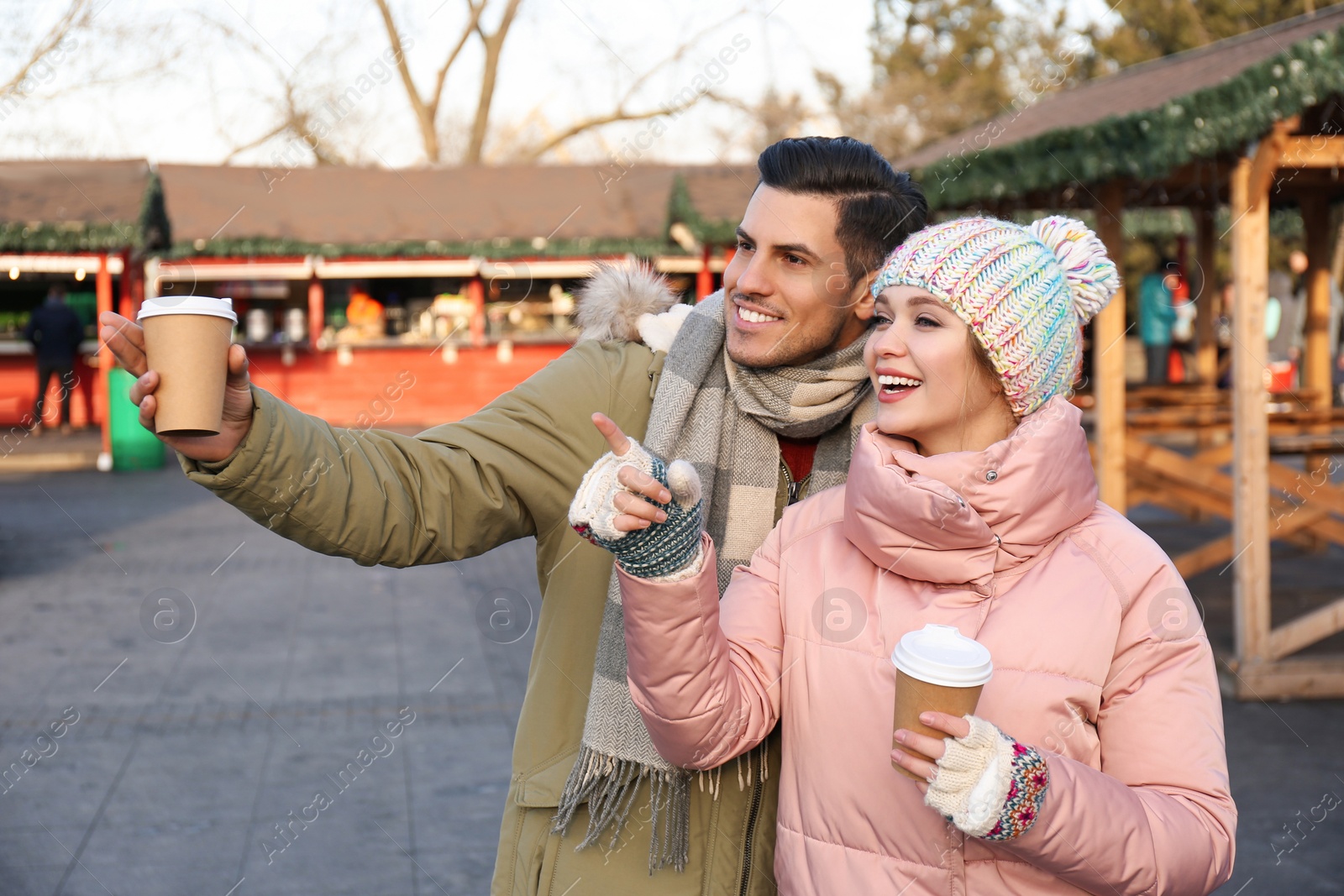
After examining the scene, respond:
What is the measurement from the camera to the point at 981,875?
181cm

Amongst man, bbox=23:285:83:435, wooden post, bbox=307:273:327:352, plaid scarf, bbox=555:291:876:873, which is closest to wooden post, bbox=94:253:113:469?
man, bbox=23:285:83:435

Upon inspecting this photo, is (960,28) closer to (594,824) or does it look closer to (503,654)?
(503,654)

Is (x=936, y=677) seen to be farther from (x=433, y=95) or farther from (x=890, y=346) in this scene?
(x=433, y=95)

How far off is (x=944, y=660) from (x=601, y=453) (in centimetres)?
91

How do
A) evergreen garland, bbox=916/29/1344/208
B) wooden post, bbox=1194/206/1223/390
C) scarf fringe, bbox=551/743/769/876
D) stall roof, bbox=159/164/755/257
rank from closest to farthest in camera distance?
1. scarf fringe, bbox=551/743/769/876
2. evergreen garland, bbox=916/29/1344/208
3. wooden post, bbox=1194/206/1223/390
4. stall roof, bbox=159/164/755/257

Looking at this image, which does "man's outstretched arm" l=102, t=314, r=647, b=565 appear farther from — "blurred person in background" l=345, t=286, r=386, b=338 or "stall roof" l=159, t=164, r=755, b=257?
"blurred person in background" l=345, t=286, r=386, b=338

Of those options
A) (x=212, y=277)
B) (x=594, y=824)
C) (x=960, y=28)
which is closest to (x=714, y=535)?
(x=594, y=824)

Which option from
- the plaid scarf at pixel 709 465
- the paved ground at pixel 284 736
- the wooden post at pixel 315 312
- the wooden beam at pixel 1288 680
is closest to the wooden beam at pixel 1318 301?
the paved ground at pixel 284 736

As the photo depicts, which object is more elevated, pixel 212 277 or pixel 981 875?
pixel 212 277

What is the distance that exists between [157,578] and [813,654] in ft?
26.9

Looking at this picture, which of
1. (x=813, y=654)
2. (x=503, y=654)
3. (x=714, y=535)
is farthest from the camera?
(x=503, y=654)

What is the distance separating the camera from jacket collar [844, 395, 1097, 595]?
1.86 m

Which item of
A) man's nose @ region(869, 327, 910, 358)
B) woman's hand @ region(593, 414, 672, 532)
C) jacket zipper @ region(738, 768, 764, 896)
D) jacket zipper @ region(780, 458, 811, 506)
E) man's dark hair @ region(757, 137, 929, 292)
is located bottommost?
jacket zipper @ region(738, 768, 764, 896)

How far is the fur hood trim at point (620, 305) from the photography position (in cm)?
245
